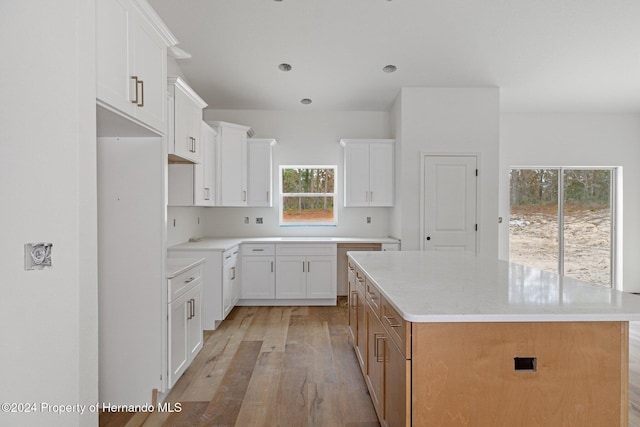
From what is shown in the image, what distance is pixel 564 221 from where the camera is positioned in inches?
217

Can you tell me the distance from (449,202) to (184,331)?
353cm

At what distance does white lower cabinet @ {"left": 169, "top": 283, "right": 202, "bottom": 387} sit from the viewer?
242 centimetres

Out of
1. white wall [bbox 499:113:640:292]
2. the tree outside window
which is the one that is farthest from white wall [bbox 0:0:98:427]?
white wall [bbox 499:113:640:292]

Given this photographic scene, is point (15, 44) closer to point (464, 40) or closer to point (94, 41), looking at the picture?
point (94, 41)

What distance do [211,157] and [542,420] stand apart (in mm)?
4006

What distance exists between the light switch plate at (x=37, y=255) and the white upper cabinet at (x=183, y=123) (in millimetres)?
1875

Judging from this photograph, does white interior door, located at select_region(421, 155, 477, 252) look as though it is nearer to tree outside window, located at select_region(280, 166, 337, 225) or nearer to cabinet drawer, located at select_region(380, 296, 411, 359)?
tree outside window, located at select_region(280, 166, 337, 225)

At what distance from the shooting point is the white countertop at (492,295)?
1317 mm

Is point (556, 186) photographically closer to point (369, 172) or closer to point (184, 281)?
point (369, 172)

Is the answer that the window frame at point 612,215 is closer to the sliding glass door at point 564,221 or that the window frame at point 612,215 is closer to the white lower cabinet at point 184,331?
the sliding glass door at point 564,221

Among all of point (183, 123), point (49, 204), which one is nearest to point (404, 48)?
point (183, 123)

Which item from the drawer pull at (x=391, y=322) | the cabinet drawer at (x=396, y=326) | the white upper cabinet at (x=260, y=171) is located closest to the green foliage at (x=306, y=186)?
the white upper cabinet at (x=260, y=171)

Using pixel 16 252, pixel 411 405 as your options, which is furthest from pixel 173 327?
pixel 411 405

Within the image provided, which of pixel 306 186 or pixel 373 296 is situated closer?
pixel 373 296
